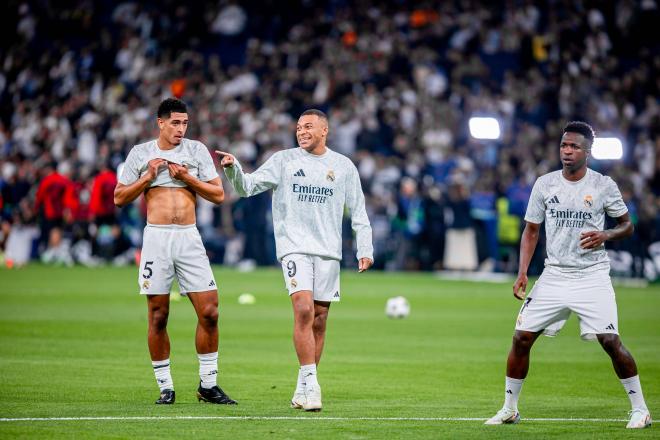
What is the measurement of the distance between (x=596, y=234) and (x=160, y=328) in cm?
402

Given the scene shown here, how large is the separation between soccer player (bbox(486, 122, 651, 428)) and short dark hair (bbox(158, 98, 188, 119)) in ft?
10.9

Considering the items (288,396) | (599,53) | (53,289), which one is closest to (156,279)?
(288,396)

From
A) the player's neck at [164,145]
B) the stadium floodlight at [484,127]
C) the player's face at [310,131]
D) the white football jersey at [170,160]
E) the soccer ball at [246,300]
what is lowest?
the soccer ball at [246,300]

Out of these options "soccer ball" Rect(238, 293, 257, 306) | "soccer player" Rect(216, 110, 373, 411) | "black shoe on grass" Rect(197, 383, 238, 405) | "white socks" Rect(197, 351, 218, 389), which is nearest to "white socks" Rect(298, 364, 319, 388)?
"soccer player" Rect(216, 110, 373, 411)

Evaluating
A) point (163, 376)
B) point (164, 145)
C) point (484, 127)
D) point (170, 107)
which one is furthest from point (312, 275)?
point (484, 127)

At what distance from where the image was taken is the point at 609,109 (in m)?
35.1

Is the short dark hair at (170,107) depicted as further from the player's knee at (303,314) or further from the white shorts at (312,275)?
the player's knee at (303,314)

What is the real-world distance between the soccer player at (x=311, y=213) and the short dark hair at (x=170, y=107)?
63 cm

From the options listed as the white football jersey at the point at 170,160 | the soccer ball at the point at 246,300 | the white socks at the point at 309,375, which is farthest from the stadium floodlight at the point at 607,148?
the white socks at the point at 309,375

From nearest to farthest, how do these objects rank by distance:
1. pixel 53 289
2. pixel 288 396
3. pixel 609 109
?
pixel 288 396, pixel 53 289, pixel 609 109

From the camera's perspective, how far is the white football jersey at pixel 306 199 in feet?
37.8

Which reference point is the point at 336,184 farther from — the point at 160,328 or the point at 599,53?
the point at 599,53

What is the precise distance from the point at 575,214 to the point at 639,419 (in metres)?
1.76

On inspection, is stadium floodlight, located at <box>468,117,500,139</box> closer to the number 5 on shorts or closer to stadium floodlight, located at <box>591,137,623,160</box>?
stadium floodlight, located at <box>591,137,623,160</box>
